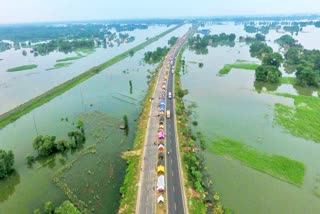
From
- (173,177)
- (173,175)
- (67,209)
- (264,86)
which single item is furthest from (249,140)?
(264,86)

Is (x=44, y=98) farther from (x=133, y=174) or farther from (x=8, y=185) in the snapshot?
(x=133, y=174)

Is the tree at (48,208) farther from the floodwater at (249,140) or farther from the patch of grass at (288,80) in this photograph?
the patch of grass at (288,80)

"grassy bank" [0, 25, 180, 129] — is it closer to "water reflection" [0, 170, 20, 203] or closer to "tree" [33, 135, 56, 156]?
"tree" [33, 135, 56, 156]

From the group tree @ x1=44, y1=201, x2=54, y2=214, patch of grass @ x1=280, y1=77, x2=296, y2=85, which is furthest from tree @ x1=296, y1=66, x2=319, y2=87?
tree @ x1=44, y1=201, x2=54, y2=214

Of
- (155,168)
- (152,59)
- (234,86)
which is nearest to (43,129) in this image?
(155,168)

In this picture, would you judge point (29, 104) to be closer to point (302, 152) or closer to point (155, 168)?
point (155, 168)

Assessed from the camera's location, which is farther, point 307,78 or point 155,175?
point 307,78
